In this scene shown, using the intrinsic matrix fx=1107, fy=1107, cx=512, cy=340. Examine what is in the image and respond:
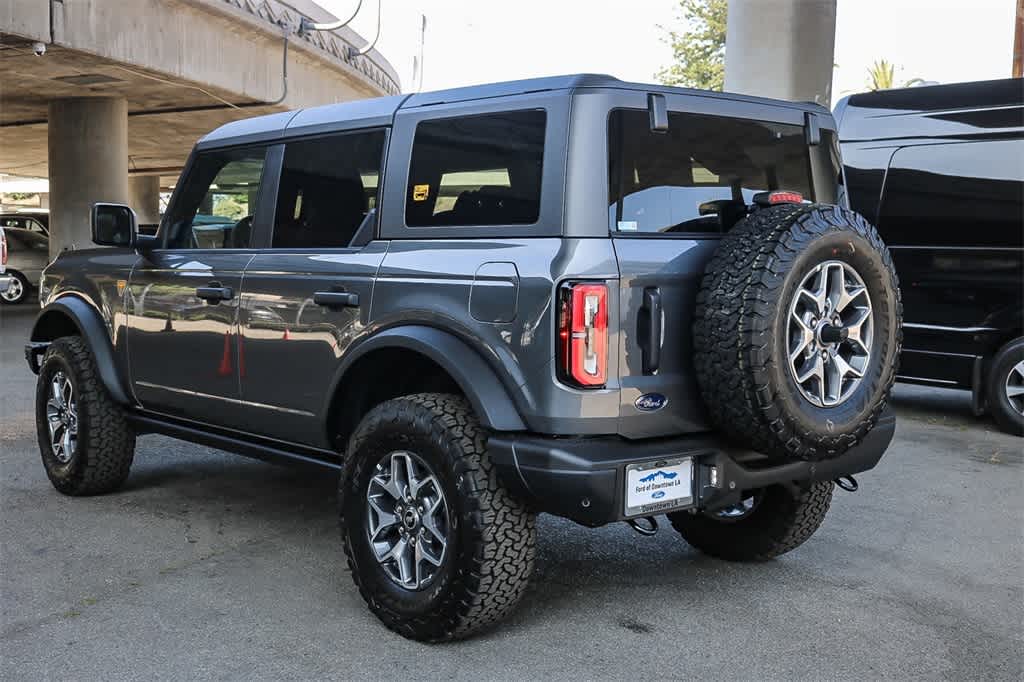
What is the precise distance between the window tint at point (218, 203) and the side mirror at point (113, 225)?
194 mm

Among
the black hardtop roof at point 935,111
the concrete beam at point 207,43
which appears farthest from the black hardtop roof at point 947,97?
Answer: the concrete beam at point 207,43

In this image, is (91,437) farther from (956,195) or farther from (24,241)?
(24,241)

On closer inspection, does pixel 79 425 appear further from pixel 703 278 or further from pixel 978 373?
pixel 978 373

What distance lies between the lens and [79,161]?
22.5 metres

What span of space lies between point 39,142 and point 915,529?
31.2m

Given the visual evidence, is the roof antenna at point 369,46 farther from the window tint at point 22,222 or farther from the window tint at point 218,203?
the window tint at point 218,203

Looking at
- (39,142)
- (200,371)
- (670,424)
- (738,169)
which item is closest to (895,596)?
(670,424)

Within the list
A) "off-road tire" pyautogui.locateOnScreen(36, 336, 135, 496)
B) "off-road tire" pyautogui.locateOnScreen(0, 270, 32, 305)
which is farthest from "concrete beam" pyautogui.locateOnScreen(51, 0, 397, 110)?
"off-road tire" pyautogui.locateOnScreen(36, 336, 135, 496)

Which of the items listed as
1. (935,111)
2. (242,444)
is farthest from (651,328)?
(935,111)

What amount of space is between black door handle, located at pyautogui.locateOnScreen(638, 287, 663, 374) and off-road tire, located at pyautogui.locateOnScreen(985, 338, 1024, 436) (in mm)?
5529

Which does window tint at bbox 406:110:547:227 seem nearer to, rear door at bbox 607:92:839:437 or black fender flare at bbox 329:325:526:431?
rear door at bbox 607:92:839:437

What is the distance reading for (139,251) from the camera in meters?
5.59

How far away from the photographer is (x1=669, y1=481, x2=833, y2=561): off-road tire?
4707mm

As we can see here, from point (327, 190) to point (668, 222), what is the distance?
Result: 1593mm
